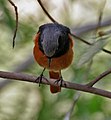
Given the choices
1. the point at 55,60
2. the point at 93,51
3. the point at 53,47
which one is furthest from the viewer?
the point at 55,60

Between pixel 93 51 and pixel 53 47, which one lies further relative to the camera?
pixel 53 47

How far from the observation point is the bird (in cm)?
141

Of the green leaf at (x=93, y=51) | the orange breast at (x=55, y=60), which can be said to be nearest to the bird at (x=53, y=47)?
the orange breast at (x=55, y=60)

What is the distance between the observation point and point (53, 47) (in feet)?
4.55

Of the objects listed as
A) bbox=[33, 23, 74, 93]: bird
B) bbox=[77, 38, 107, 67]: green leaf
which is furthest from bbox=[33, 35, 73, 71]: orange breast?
bbox=[77, 38, 107, 67]: green leaf

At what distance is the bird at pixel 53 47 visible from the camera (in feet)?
4.63

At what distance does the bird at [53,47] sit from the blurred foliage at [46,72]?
4cm

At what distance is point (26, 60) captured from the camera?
204 centimetres

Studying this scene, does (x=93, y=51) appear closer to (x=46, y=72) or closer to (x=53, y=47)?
(x=53, y=47)

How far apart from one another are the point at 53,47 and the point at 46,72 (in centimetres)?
41

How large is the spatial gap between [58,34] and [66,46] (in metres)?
A: 0.08

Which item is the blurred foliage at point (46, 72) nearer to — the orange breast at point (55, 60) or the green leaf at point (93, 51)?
the orange breast at point (55, 60)

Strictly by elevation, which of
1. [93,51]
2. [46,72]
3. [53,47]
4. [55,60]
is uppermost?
[93,51]

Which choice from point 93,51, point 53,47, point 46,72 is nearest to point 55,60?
point 53,47
